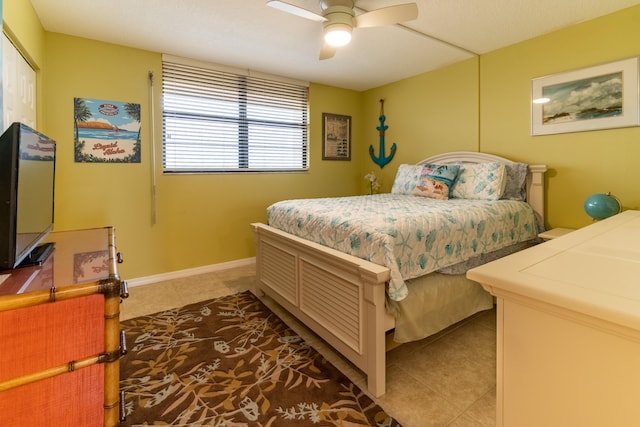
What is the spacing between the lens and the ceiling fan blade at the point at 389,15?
1946mm

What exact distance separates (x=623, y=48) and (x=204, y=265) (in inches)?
167

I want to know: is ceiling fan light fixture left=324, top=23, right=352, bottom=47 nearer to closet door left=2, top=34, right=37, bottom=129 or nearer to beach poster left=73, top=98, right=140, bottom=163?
closet door left=2, top=34, right=37, bottom=129

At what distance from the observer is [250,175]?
3791mm

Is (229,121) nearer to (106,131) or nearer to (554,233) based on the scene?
(106,131)

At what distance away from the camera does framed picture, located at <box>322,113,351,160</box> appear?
14.3 ft

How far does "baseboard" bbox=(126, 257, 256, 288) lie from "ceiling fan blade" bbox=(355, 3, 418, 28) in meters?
2.77

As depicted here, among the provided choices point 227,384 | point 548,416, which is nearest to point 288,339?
point 227,384

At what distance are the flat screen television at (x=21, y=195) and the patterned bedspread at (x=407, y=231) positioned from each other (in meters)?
1.40

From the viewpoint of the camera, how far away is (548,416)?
0.66 meters

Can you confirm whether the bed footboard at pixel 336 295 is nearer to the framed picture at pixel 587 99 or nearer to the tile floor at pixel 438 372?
the tile floor at pixel 438 372

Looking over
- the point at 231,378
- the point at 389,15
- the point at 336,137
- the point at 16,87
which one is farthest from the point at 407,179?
the point at 16,87

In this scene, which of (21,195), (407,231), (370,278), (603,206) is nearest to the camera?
(21,195)

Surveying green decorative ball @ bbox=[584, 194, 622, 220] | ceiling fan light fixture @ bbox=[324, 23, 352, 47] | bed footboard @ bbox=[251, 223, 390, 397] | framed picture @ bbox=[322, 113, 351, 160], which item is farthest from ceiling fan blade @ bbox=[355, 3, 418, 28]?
framed picture @ bbox=[322, 113, 351, 160]

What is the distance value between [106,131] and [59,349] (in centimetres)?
266
